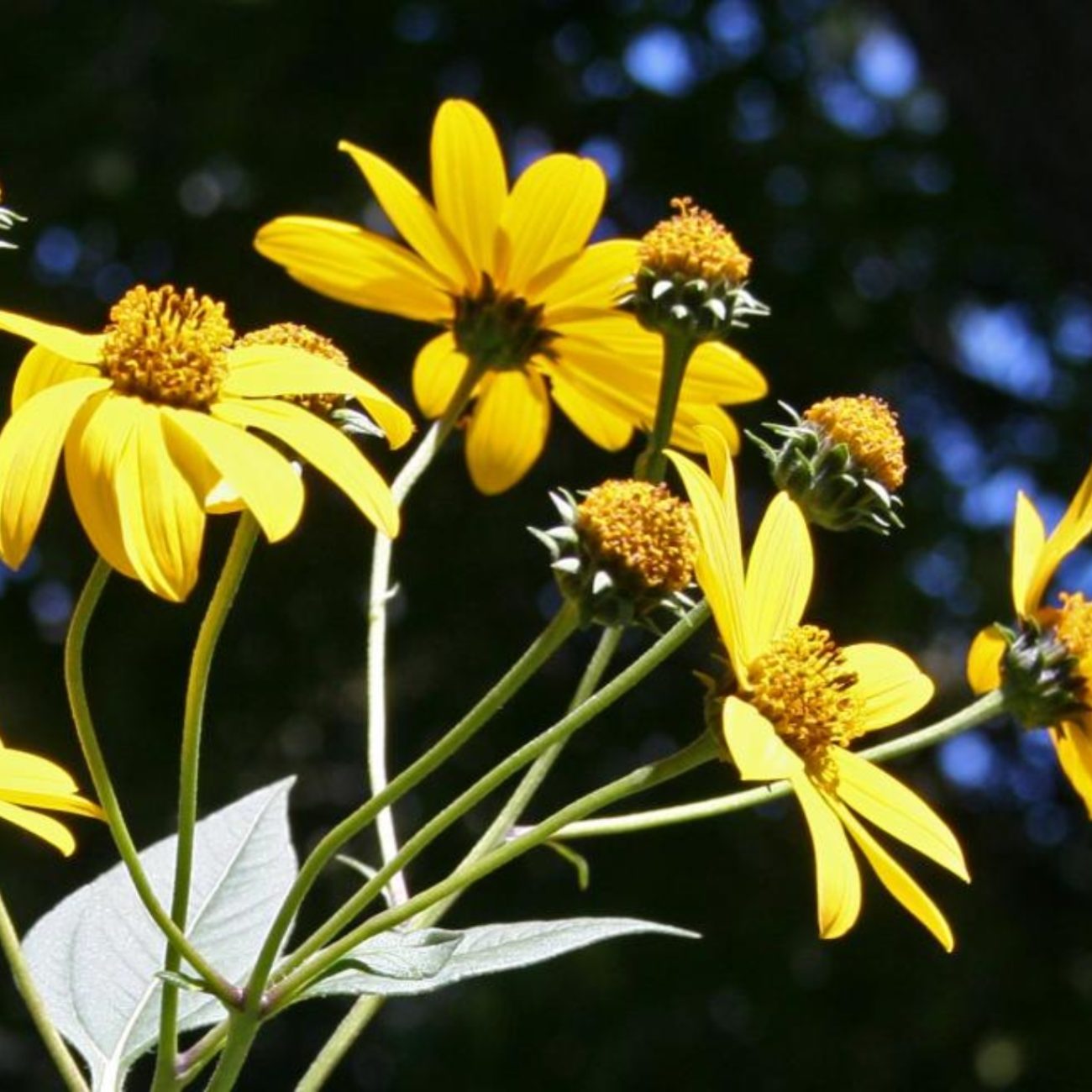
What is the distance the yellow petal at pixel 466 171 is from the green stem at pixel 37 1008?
1.63 ft

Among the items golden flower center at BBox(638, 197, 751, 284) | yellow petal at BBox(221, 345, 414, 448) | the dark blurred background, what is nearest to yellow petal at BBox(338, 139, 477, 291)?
golden flower center at BBox(638, 197, 751, 284)

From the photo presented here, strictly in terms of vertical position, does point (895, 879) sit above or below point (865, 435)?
below

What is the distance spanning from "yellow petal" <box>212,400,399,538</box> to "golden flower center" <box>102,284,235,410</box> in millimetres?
17

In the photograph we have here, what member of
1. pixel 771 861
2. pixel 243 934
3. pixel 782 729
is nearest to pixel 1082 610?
pixel 782 729

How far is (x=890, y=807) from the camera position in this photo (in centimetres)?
100

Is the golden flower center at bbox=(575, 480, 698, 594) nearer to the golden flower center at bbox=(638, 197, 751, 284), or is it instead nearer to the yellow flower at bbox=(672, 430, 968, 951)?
the yellow flower at bbox=(672, 430, 968, 951)

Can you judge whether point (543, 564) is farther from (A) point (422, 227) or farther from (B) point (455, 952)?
(B) point (455, 952)

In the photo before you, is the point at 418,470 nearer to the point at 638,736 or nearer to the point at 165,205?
the point at 638,736

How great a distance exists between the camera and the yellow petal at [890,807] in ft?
3.24

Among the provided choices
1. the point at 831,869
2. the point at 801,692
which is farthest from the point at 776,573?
the point at 831,869

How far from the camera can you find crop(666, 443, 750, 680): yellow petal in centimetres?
93

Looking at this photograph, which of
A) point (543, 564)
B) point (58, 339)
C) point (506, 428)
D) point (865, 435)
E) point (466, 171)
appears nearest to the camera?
point (58, 339)

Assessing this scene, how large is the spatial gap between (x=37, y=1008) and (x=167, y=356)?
0.29m

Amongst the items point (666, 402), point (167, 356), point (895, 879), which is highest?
point (167, 356)
